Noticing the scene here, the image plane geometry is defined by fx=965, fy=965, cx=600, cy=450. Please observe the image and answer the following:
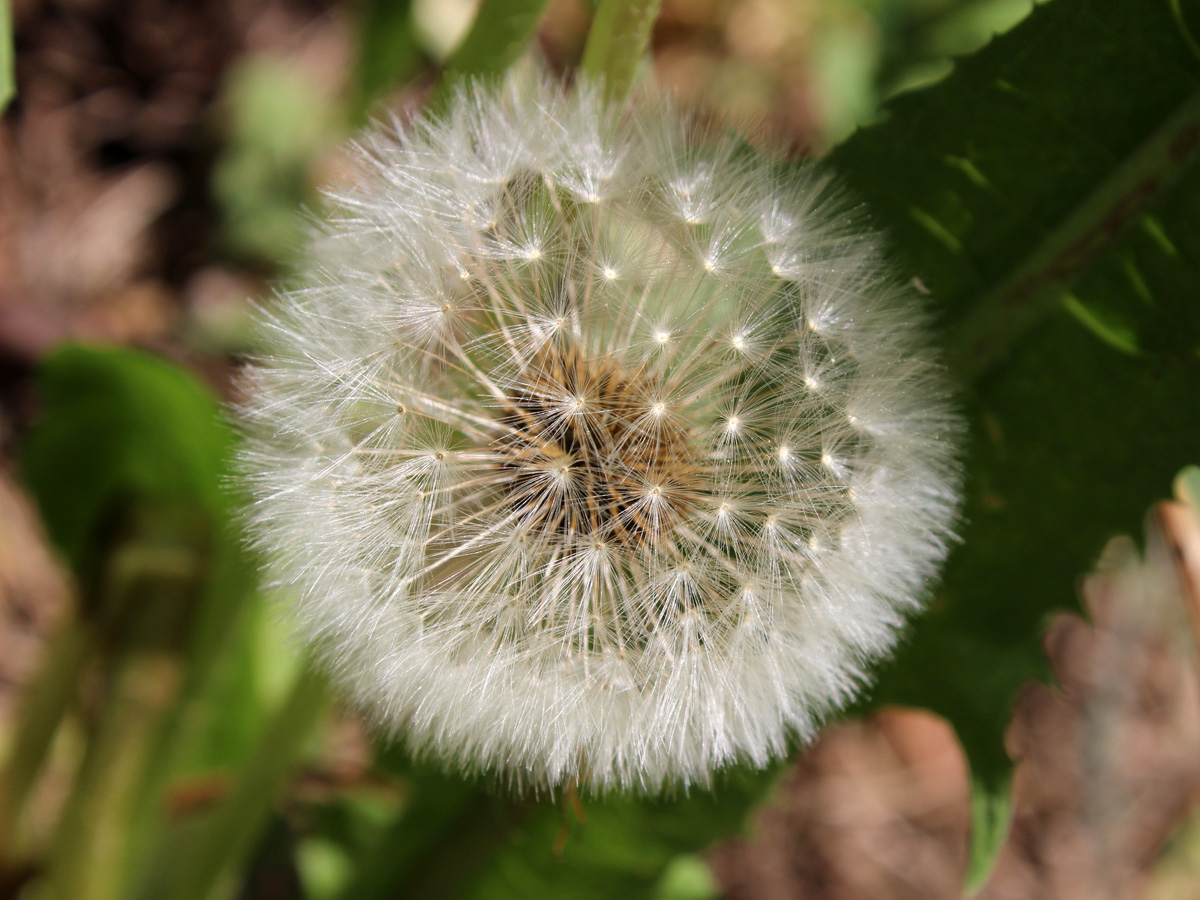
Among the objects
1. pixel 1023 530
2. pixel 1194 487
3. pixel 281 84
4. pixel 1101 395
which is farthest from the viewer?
pixel 281 84

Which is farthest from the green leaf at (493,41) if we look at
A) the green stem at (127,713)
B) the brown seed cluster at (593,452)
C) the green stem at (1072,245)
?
the green stem at (127,713)

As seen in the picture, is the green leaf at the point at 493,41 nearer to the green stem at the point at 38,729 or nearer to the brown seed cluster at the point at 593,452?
the brown seed cluster at the point at 593,452

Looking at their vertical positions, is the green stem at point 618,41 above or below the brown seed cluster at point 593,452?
above

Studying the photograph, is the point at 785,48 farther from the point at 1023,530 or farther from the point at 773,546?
the point at 773,546

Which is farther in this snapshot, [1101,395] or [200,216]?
[200,216]

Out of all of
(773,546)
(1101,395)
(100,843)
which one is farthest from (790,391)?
(100,843)

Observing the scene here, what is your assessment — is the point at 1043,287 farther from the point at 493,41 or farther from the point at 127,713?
the point at 127,713
